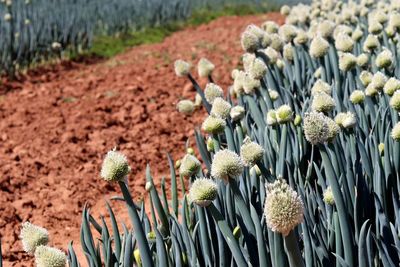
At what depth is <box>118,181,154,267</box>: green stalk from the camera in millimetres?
1331

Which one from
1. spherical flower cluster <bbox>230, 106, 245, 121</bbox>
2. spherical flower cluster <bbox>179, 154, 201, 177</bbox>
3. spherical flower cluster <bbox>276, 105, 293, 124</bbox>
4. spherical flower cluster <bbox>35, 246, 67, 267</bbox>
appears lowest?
spherical flower cluster <bbox>35, 246, 67, 267</bbox>

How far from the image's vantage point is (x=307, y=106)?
240cm

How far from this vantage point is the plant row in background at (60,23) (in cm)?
652

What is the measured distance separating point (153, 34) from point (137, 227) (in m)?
8.67

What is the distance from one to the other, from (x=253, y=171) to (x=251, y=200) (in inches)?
3.8

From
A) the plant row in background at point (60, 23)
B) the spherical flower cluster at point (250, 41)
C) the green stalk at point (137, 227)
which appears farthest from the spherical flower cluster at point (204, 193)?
the plant row in background at point (60, 23)

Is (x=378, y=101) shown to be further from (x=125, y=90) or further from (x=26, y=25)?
(x=26, y=25)

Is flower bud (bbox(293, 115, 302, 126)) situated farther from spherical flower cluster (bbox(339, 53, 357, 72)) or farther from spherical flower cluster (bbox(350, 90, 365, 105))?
spherical flower cluster (bbox(339, 53, 357, 72))

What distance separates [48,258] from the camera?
48.6 inches

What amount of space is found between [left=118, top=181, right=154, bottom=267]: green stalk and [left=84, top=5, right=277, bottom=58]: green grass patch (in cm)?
668

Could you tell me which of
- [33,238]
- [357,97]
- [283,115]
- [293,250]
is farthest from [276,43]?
[293,250]

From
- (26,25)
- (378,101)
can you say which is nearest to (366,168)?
(378,101)

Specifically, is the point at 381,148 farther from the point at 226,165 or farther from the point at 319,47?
the point at 319,47

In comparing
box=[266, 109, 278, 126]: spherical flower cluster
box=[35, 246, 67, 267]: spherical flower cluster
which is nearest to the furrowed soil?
box=[266, 109, 278, 126]: spherical flower cluster
